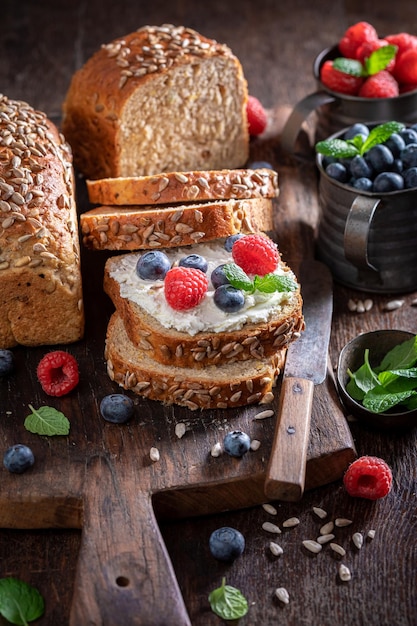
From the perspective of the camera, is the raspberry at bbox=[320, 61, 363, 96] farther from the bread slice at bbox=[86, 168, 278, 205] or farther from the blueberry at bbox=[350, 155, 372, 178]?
the bread slice at bbox=[86, 168, 278, 205]

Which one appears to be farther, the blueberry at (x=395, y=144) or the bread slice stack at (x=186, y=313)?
the blueberry at (x=395, y=144)

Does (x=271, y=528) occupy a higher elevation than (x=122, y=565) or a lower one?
lower

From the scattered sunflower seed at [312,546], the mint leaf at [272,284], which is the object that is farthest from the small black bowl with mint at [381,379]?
the scattered sunflower seed at [312,546]

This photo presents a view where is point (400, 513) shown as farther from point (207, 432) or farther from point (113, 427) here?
point (113, 427)

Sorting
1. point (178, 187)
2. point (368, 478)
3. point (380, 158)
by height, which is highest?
point (380, 158)

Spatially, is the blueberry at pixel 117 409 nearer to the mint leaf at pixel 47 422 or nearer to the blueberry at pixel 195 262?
the mint leaf at pixel 47 422

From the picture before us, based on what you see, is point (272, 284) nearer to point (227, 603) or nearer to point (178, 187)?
point (178, 187)

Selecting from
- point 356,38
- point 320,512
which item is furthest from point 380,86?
point 320,512
